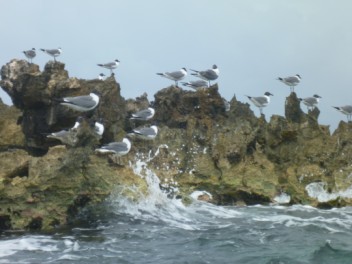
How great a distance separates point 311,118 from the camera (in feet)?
66.4

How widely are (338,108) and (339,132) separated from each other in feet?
17.1

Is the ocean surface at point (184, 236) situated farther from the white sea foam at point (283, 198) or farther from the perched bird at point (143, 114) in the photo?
the perched bird at point (143, 114)

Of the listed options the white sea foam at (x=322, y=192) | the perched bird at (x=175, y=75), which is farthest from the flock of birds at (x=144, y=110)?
the white sea foam at (x=322, y=192)

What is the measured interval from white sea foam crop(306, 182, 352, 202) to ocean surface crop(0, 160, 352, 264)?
6.07ft

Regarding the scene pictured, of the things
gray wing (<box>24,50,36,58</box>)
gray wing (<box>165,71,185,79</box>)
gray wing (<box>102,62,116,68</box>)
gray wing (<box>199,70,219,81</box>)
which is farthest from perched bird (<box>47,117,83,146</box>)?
gray wing (<box>102,62,116,68</box>)

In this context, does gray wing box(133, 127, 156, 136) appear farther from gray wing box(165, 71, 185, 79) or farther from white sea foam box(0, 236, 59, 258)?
gray wing box(165, 71, 185, 79)

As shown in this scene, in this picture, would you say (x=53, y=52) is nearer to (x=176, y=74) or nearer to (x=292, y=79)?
(x=176, y=74)

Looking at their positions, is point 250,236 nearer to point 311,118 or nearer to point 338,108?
point 311,118

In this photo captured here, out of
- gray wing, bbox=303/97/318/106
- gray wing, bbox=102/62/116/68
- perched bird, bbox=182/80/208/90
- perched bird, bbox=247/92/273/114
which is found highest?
gray wing, bbox=102/62/116/68

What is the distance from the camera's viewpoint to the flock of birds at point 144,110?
45.6 feet

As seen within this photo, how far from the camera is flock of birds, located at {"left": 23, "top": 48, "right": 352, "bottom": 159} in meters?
13.9

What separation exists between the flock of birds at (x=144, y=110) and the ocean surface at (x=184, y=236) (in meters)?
1.32

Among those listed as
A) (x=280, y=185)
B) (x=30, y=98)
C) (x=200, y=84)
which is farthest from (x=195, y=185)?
(x=200, y=84)

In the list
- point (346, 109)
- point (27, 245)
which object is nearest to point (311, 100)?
point (346, 109)
